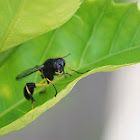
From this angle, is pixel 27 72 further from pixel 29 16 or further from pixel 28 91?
pixel 29 16

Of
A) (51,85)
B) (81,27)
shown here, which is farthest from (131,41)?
(51,85)

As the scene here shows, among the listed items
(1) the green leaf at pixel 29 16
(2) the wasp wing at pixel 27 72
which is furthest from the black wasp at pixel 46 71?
(1) the green leaf at pixel 29 16

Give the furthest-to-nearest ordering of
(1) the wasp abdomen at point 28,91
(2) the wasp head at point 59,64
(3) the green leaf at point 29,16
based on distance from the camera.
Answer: (2) the wasp head at point 59,64 → (1) the wasp abdomen at point 28,91 → (3) the green leaf at point 29,16

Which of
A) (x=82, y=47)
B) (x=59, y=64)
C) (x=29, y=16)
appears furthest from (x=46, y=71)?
Answer: (x=29, y=16)

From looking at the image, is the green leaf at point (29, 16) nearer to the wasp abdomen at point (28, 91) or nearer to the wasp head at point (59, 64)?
the wasp abdomen at point (28, 91)

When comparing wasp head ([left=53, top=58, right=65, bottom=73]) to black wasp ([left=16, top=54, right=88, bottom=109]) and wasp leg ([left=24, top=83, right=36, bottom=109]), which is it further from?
wasp leg ([left=24, top=83, right=36, bottom=109])
